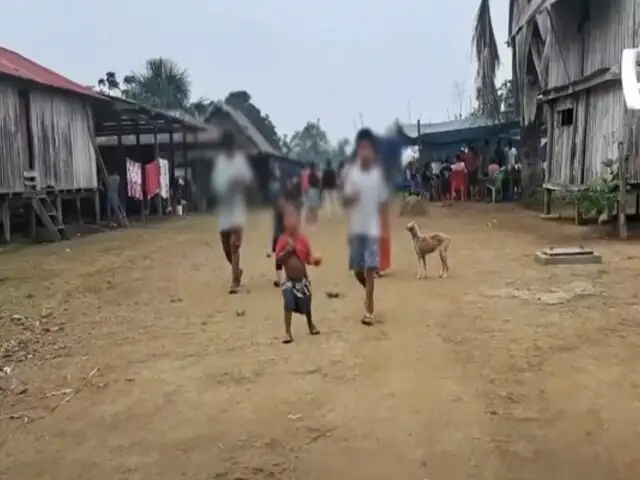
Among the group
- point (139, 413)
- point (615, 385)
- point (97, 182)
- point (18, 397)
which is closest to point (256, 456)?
point (139, 413)

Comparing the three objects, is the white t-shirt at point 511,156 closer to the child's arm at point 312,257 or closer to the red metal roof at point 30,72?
the red metal roof at point 30,72

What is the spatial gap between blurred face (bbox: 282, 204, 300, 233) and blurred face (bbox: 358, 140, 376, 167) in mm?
394

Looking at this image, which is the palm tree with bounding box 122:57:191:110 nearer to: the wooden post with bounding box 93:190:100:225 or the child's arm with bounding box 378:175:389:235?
the child's arm with bounding box 378:175:389:235

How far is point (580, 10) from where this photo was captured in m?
14.5

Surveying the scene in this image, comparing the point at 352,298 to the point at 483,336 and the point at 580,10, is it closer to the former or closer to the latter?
the point at 483,336

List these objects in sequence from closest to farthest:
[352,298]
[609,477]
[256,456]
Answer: [609,477] < [256,456] < [352,298]

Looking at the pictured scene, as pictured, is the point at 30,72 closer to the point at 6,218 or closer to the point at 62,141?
the point at 62,141

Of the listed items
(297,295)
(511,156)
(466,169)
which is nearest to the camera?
(297,295)

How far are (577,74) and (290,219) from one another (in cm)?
1323

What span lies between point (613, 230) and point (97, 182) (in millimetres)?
12514

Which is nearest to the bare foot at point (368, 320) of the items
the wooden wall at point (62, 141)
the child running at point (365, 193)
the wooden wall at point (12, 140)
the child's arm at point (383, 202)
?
the child running at point (365, 193)

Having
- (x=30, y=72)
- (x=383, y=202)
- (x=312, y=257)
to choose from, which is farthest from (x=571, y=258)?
(x=30, y=72)

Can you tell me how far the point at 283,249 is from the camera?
15.9 ft

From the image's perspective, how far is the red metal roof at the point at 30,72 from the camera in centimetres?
1489
